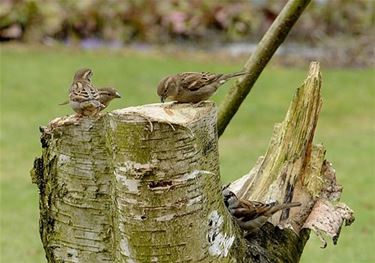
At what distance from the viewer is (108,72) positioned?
13867 millimetres

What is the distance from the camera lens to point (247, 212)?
4.45m

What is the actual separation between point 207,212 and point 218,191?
5.7 inches

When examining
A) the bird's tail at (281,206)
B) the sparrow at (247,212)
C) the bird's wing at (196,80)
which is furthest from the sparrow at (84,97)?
the bird's tail at (281,206)

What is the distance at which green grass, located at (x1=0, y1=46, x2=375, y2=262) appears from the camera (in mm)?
7977

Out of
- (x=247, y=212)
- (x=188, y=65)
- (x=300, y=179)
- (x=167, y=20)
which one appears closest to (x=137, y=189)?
(x=247, y=212)

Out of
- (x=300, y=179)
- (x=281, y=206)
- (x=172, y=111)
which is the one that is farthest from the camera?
(x=300, y=179)

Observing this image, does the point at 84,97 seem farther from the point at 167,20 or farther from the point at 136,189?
the point at 167,20

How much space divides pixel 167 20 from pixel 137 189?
12.9 meters

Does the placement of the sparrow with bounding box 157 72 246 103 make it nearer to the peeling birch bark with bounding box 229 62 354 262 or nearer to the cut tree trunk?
the cut tree trunk

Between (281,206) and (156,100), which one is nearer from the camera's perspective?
(281,206)

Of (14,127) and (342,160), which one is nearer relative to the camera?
(342,160)

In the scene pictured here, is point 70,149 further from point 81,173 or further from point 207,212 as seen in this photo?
point 207,212

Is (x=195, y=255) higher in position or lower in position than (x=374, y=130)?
higher

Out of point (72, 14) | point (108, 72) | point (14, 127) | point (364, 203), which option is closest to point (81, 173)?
point (364, 203)
